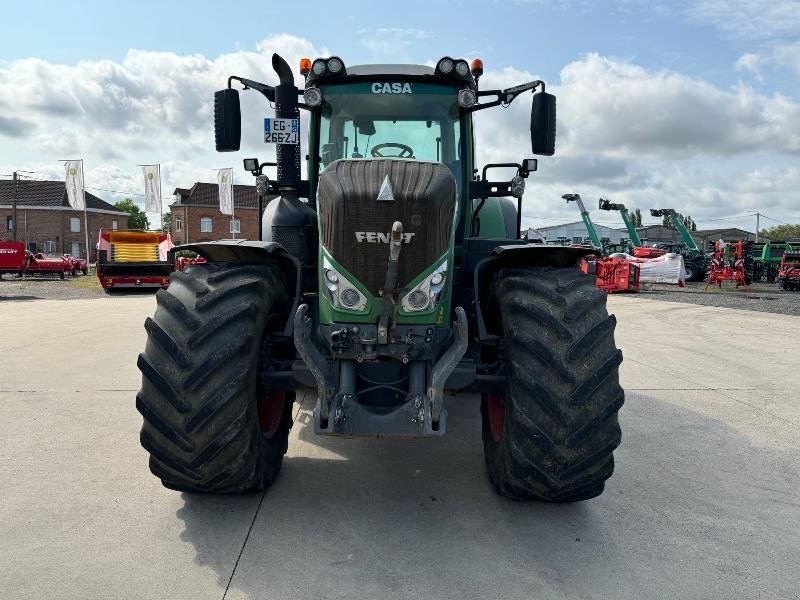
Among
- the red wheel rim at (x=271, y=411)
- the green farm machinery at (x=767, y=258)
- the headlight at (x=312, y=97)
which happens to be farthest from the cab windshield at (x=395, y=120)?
the green farm machinery at (x=767, y=258)

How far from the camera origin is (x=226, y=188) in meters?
37.0

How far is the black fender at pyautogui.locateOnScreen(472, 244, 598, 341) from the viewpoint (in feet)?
10.9

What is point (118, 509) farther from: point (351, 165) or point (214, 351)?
point (351, 165)

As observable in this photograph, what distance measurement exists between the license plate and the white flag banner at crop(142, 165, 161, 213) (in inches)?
1302

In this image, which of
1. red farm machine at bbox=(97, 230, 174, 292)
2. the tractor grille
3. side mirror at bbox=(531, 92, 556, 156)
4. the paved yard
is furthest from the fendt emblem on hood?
A: red farm machine at bbox=(97, 230, 174, 292)

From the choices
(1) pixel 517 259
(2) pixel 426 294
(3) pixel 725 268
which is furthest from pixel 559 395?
(3) pixel 725 268

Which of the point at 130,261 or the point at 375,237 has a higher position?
the point at 375,237

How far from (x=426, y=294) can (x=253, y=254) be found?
1.12 meters

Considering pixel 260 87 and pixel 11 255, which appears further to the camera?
pixel 11 255

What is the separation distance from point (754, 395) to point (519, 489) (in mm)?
4291

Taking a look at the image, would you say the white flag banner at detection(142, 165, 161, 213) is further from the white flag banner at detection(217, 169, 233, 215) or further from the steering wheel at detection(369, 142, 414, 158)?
the steering wheel at detection(369, 142, 414, 158)

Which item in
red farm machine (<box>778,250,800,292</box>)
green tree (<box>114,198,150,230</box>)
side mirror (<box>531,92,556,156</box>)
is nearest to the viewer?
side mirror (<box>531,92,556,156</box>)

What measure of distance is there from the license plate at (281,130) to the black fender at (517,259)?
1616mm

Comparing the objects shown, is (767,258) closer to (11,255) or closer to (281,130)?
(281,130)
